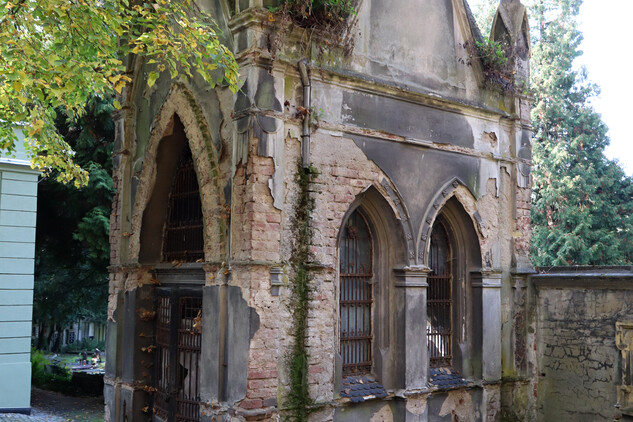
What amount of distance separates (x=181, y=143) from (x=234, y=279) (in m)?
3.15

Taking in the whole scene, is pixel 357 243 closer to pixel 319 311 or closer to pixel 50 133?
pixel 319 311

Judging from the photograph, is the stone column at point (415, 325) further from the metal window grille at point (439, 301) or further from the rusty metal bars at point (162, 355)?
the rusty metal bars at point (162, 355)

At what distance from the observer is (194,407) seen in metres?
8.96

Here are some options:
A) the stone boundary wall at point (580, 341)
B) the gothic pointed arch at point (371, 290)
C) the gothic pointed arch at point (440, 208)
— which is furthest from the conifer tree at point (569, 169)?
the gothic pointed arch at point (371, 290)

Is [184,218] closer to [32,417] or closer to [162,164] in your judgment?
[162,164]

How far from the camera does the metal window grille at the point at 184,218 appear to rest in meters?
9.50

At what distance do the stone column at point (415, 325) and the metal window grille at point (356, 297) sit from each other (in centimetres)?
52

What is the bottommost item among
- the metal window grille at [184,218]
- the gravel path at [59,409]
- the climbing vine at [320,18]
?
the gravel path at [59,409]

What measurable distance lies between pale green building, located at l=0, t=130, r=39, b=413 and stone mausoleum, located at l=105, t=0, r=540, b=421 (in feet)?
13.8

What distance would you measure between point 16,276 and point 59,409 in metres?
3.38

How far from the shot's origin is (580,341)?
9.86 meters

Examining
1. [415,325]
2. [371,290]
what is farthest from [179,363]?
[415,325]

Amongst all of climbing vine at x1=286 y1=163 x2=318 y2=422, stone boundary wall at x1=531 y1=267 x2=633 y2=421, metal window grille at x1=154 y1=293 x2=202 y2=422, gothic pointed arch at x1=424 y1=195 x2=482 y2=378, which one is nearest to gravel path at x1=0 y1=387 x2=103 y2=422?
metal window grille at x1=154 y1=293 x2=202 y2=422

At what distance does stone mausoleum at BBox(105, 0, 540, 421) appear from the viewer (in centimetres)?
768
